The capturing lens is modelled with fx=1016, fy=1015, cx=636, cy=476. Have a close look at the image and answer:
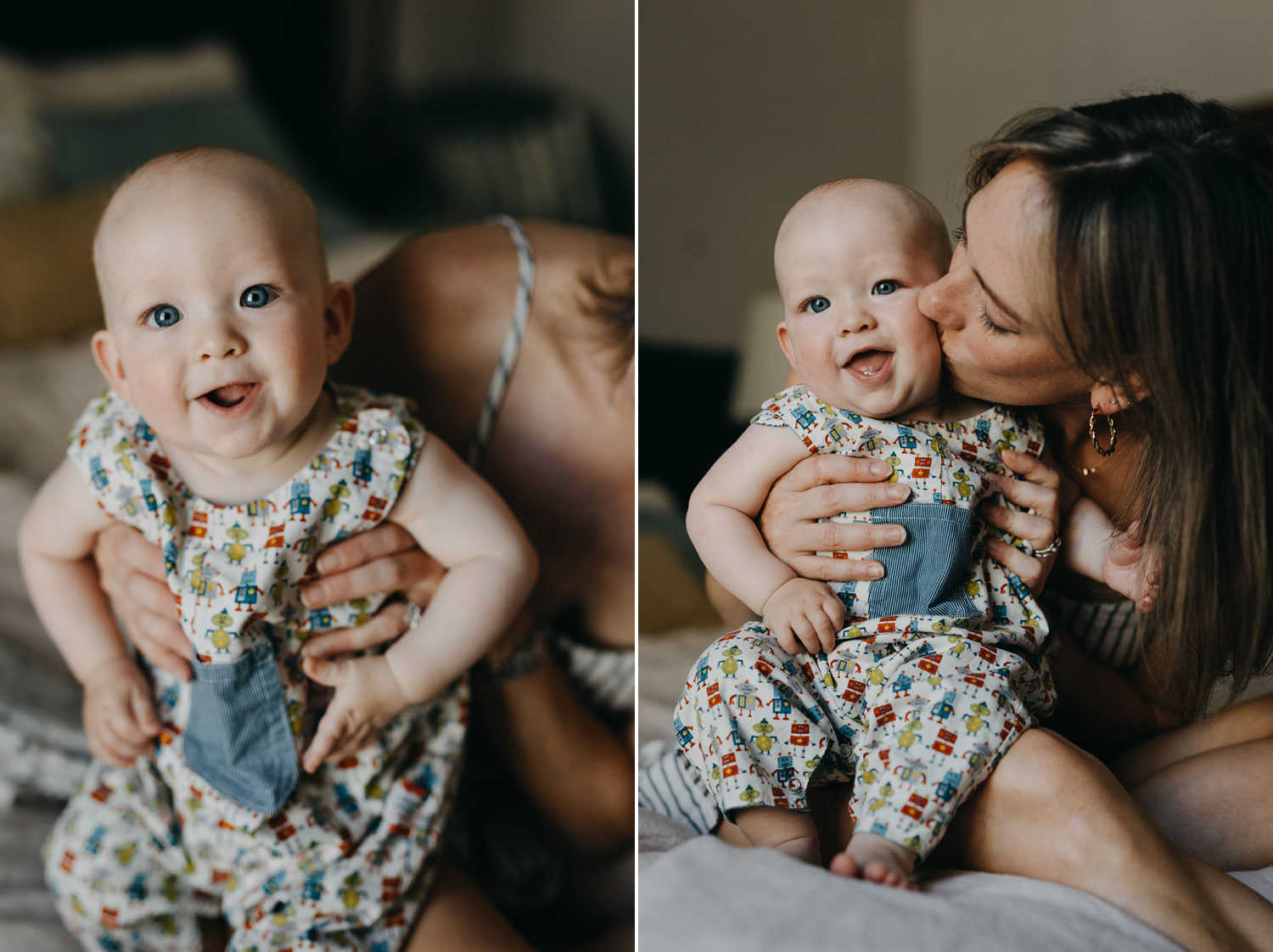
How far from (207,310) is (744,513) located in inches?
11.0

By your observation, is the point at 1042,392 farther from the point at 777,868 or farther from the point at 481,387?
the point at 481,387

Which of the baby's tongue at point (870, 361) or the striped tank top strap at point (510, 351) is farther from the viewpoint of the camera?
the striped tank top strap at point (510, 351)

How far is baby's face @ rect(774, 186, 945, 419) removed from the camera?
450 millimetres

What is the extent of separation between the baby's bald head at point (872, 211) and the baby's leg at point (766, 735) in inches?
7.2

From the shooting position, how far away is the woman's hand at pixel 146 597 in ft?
1.87

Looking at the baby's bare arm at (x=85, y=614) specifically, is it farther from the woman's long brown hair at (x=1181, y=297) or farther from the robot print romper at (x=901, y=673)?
the woman's long brown hair at (x=1181, y=297)

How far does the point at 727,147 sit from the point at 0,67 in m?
1.42

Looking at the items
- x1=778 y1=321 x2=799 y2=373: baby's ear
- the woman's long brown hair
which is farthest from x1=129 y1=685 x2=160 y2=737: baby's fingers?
the woman's long brown hair

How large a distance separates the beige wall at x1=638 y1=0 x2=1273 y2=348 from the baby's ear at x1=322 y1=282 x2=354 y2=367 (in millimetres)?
189

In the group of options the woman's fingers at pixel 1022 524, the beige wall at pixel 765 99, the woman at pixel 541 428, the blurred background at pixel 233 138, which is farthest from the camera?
the blurred background at pixel 233 138

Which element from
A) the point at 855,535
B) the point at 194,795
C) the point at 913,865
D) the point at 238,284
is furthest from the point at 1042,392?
the point at 194,795

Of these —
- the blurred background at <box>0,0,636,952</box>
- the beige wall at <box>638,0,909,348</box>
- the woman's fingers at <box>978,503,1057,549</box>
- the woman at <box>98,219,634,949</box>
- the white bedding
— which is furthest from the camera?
the blurred background at <box>0,0,636,952</box>

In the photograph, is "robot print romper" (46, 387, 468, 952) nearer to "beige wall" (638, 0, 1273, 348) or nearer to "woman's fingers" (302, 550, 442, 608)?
"woman's fingers" (302, 550, 442, 608)

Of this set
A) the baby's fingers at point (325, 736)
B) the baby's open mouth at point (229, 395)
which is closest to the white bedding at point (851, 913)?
the baby's fingers at point (325, 736)
